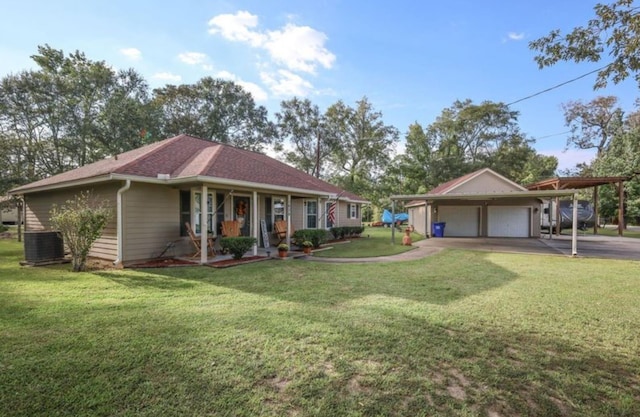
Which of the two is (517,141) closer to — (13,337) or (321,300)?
(321,300)

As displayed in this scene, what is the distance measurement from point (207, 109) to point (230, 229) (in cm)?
2036

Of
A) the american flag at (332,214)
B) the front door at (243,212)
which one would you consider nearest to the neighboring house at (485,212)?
the american flag at (332,214)

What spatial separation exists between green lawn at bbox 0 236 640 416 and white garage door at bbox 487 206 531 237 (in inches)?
539

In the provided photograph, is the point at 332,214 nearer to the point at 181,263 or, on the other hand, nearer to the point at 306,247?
the point at 306,247

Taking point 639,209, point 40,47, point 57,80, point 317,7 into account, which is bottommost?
point 639,209

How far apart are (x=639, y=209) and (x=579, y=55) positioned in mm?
26681

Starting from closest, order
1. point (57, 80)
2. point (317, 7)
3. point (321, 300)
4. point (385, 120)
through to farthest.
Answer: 1. point (321, 300)
2. point (317, 7)
3. point (57, 80)
4. point (385, 120)

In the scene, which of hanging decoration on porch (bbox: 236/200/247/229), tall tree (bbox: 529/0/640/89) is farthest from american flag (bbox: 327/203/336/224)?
tall tree (bbox: 529/0/640/89)

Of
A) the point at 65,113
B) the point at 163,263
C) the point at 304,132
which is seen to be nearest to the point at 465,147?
the point at 304,132

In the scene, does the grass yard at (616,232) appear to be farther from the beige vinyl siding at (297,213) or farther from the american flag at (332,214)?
the beige vinyl siding at (297,213)

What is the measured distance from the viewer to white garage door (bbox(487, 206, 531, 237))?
61.0 feet

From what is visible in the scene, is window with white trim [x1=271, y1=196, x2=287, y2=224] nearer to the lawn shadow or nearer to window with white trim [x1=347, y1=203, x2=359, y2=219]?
the lawn shadow

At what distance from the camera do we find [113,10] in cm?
959

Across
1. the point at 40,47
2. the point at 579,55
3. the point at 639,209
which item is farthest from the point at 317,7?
the point at 639,209
